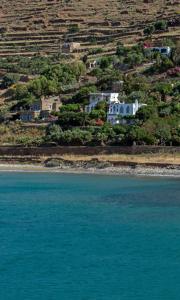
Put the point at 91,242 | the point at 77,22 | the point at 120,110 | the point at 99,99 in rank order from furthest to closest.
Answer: the point at 77,22 < the point at 99,99 < the point at 120,110 < the point at 91,242

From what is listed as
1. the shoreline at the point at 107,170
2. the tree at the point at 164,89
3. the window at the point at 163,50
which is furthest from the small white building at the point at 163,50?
the shoreline at the point at 107,170

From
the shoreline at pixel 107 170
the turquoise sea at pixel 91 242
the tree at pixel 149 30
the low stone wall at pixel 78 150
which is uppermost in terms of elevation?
the tree at pixel 149 30

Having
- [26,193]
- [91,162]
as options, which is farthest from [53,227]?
[91,162]

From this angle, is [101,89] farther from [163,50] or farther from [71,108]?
[163,50]

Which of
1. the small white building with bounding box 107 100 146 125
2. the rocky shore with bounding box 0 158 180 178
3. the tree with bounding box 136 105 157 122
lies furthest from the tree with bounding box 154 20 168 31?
the rocky shore with bounding box 0 158 180 178

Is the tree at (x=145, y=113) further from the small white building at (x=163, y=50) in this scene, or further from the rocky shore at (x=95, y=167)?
the small white building at (x=163, y=50)

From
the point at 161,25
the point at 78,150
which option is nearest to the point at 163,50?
the point at 161,25

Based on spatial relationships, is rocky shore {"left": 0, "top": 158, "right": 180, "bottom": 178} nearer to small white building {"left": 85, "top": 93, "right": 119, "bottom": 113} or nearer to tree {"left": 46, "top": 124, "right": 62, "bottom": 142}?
tree {"left": 46, "top": 124, "right": 62, "bottom": 142}
